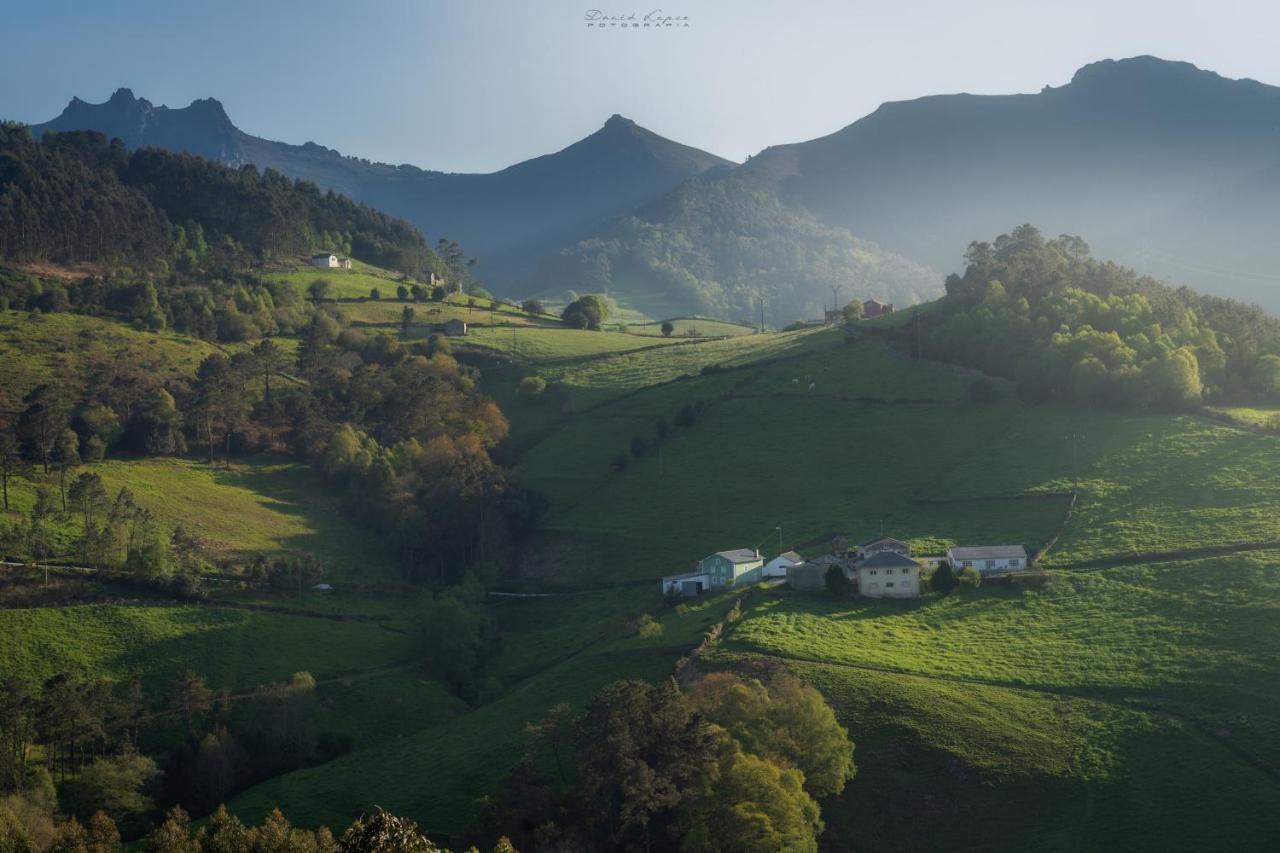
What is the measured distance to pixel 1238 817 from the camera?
54.1m

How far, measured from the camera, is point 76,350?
124438mm

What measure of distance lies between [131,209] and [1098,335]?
124371 mm

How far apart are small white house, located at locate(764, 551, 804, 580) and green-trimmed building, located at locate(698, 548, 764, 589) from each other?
59 cm

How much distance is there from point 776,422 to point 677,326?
75165 millimetres

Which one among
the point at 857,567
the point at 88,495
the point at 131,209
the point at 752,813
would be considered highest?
the point at 131,209

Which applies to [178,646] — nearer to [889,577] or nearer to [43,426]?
[43,426]

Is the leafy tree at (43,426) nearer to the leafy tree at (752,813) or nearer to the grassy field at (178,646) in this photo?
the grassy field at (178,646)

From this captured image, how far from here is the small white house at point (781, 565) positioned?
83756mm

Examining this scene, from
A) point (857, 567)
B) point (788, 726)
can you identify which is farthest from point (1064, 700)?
point (857, 567)

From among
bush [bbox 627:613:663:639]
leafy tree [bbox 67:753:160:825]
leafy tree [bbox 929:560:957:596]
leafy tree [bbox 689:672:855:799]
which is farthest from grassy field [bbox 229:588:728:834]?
leafy tree [bbox 929:560:957:596]

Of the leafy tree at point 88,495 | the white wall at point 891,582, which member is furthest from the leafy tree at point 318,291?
the white wall at point 891,582

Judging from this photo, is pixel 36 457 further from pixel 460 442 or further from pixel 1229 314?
pixel 1229 314

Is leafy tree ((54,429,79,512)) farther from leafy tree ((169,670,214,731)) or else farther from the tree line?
the tree line

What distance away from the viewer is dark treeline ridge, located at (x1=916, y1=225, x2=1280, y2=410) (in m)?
106
